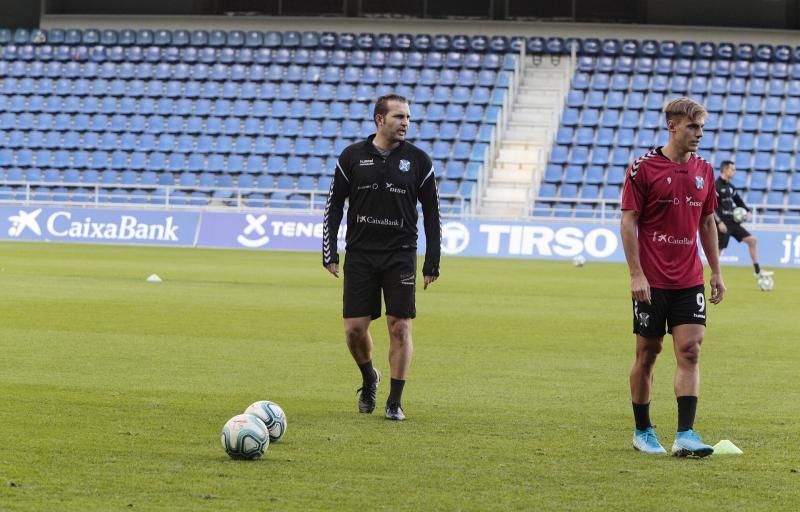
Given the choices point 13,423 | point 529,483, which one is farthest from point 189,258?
point 529,483

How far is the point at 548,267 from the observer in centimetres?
3256

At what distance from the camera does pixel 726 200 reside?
A: 26047 mm

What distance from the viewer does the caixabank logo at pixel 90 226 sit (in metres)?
39.9

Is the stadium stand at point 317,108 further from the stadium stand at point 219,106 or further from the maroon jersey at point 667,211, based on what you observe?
the maroon jersey at point 667,211

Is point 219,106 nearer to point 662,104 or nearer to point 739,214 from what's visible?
point 662,104

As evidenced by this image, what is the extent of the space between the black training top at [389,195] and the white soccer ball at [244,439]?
2.43 metres

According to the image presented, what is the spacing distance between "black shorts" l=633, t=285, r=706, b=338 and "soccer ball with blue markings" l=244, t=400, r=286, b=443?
6.99 feet

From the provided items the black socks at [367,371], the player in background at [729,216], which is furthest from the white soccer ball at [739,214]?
the black socks at [367,371]

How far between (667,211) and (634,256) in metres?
0.34

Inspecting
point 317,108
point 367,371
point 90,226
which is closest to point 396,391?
point 367,371

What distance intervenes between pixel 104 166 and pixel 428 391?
121 ft

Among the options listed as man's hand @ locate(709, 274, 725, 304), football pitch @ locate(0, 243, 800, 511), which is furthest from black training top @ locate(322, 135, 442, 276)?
man's hand @ locate(709, 274, 725, 304)

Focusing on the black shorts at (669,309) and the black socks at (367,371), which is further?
the black socks at (367,371)

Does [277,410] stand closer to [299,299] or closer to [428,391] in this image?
[428,391]
